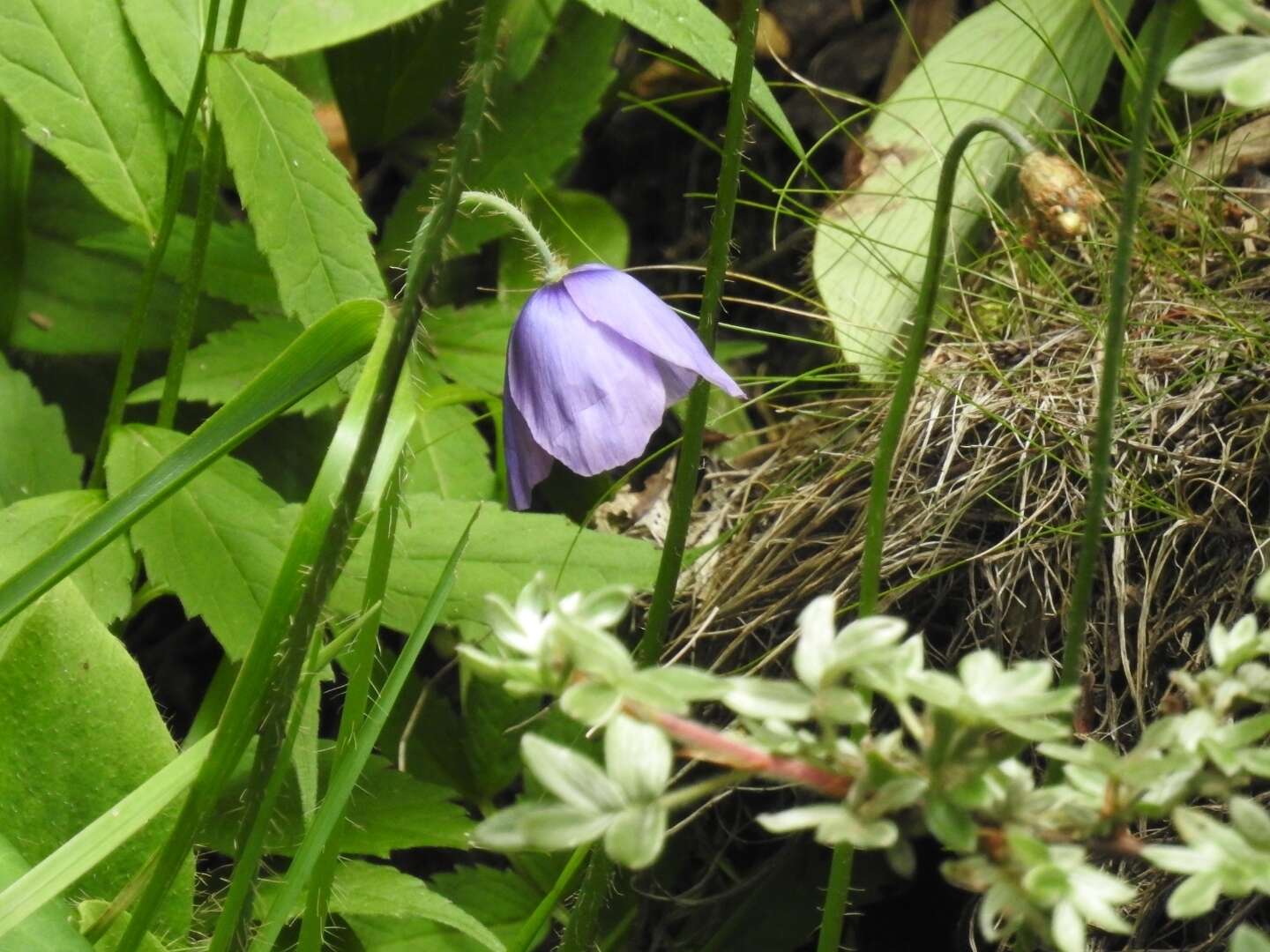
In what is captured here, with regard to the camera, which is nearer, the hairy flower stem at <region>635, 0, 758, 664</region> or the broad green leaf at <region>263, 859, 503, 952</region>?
the hairy flower stem at <region>635, 0, 758, 664</region>

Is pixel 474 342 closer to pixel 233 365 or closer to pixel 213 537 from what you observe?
pixel 233 365

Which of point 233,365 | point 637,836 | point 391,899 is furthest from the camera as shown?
point 233,365

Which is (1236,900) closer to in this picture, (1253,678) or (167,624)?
(1253,678)

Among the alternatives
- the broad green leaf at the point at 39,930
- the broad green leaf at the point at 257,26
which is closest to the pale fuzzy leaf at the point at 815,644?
the broad green leaf at the point at 39,930

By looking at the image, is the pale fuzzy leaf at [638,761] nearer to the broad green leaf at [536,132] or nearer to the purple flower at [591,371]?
the purple flower at [591,371]

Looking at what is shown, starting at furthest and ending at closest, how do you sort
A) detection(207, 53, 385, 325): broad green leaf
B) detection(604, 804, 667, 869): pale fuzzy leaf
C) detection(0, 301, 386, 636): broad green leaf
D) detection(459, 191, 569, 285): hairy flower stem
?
detection(207, 53, 385, 325): broad green leaf < detection(459, 191, 569, 285): hairy flower stem < detection(0, 301, 386, 636): broad green leaf < detection(604, 804, 667, 869): pale fuzzy leaf

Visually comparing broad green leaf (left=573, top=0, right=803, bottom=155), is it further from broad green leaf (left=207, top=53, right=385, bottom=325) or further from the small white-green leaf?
the small white-green leaf

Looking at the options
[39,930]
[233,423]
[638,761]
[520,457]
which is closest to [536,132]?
[520,457]

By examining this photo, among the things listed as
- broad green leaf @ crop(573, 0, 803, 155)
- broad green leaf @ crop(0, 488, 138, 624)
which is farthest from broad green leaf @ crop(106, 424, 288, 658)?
broad green leaf @ crop(573, 0, 803, 155)
